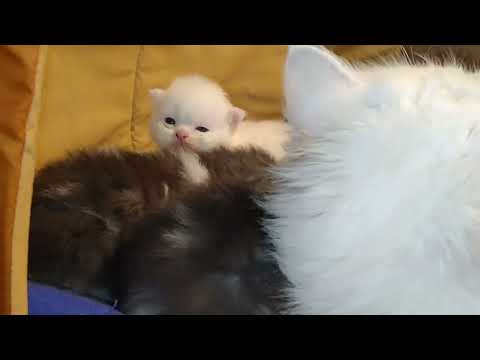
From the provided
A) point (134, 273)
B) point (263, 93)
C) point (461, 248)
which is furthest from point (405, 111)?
point (263, 93)

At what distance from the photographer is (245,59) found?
5.72 feet

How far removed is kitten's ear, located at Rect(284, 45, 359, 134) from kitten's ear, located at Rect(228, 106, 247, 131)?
0.81 metres


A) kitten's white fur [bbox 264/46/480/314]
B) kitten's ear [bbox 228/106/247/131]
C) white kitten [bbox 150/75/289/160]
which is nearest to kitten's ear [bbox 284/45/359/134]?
kitten's white fur [bbox 264/46/480/314]

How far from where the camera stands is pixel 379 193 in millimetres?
824

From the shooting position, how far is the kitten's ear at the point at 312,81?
0.88 metres

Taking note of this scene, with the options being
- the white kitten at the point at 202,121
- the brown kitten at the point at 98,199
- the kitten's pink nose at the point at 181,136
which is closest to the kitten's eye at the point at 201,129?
the white kitten at the point at 202,121

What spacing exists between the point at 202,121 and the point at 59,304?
0.89m

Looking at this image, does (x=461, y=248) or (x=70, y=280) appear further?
(x=70, y=280)

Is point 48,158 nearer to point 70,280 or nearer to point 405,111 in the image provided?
point 70,280

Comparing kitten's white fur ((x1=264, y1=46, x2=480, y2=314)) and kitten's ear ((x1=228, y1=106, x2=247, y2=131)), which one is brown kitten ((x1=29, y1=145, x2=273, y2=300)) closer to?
kitten's white fur ((x1=264, y1=46, x2=480, y2=314))

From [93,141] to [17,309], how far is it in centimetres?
78

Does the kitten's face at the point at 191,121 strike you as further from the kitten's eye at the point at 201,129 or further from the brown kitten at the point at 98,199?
the brown kitten at the point at 98,199

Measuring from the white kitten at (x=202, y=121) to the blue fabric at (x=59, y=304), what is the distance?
70 centimetres

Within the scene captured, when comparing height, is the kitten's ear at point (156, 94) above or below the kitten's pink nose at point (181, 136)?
above
